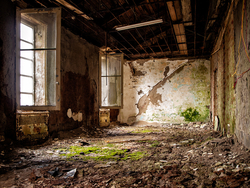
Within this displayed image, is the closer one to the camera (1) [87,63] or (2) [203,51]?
(1) [87,63]

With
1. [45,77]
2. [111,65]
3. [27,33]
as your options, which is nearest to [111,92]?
[111,65]

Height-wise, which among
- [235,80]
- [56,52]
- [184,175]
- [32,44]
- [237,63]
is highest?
[32,44]

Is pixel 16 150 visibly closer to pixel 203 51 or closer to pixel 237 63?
pixel 237 63

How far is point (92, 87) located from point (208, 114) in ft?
15.6

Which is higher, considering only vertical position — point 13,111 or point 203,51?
point 203,51

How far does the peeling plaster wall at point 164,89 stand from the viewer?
7781 mm

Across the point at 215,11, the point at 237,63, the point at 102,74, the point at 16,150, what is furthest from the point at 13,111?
the point at 215,11

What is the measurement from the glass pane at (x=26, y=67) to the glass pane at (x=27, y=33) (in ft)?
1.56

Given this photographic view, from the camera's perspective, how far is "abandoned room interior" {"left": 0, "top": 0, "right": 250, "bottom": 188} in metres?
2.40

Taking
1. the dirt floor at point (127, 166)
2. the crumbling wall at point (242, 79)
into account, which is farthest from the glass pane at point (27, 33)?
the crumbling wall at point (242, 79)

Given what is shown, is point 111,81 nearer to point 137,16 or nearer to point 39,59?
point 137,16

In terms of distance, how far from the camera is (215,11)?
416 centimetres

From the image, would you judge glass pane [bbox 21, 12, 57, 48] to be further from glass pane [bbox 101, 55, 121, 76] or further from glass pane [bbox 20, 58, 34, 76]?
glass pane [bbox 101, 55, 121, 76]

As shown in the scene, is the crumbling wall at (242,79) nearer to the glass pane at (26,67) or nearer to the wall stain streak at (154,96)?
the glass pane at (26,67)
